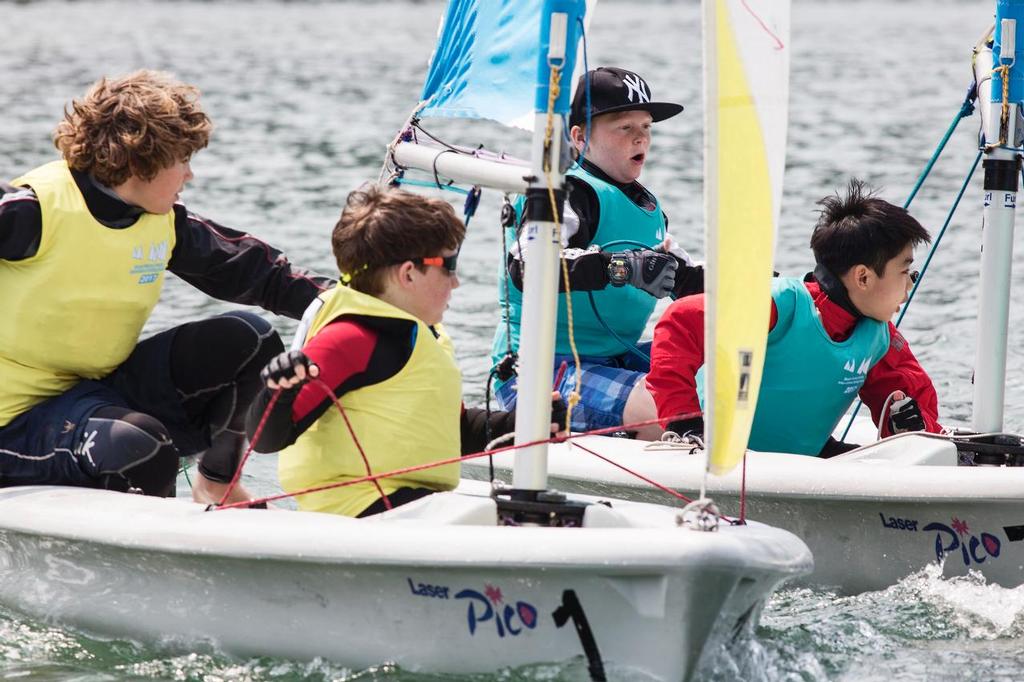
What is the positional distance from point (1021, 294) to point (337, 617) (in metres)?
5.89

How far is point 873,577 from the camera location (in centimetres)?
400

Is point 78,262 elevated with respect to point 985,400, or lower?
elevated

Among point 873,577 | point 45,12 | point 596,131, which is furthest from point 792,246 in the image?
point 45,12

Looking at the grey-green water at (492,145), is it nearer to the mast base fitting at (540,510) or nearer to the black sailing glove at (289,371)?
the mast base fitting at (540,510)

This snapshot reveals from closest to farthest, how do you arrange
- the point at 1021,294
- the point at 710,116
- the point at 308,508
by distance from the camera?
the point at 710,116, the point at 308,508, the point at 1021,294

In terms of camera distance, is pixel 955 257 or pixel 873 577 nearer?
pixel 873 577

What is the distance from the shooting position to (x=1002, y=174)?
4.09 m

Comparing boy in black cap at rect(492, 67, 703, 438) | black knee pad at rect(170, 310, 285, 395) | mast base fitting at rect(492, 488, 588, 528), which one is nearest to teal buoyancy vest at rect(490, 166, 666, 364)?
boy in black cap at rect(492, 67, 703, 438)

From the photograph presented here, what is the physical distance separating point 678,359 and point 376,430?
47.1 inches

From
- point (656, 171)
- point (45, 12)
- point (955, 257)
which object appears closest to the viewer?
point (955, 257)

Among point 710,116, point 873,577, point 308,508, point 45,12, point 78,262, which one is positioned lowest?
point 873,577

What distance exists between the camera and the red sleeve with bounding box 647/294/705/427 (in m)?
4.26

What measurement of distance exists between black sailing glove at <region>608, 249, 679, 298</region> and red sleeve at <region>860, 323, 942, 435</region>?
30.0 inches

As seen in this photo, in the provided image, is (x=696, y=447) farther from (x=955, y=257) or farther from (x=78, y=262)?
(x=955, y=257)
